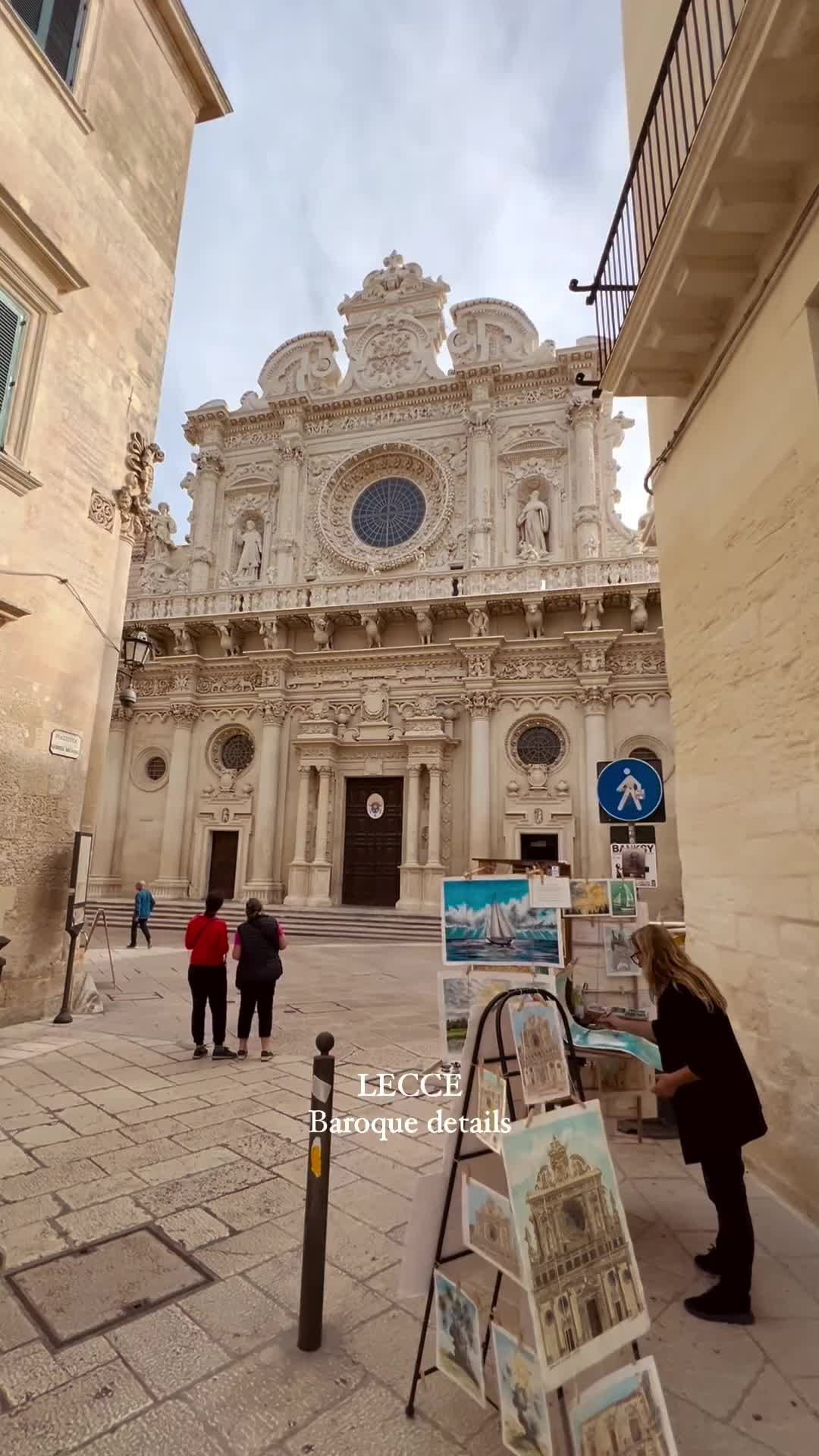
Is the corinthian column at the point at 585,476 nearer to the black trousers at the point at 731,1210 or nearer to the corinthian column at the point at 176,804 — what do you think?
the corinthian column at the point at 176,804

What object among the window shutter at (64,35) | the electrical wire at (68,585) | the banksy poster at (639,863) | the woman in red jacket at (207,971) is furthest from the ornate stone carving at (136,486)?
the banksy poster at (639,863)

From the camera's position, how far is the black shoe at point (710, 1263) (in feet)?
9.66

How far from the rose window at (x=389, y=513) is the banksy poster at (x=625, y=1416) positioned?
22.5 m

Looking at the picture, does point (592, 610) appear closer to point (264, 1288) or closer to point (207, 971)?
point (207, 971)

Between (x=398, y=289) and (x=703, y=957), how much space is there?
27.1 m

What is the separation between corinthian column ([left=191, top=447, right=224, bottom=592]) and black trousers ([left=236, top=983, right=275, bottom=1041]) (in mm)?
19072

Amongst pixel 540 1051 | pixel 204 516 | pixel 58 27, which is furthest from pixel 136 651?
pixel 204 516

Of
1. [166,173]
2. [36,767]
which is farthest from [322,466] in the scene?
[36,767]

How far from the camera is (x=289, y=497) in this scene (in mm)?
23672

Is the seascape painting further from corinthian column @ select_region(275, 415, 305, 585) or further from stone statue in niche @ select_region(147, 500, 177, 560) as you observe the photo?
stone statue in niche @ select_region(147, 500, 177, 560)

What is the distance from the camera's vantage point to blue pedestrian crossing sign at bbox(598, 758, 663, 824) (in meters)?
5.75

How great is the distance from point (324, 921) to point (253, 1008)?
38.3 feet

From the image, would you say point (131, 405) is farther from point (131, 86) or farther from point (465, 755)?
point (465, 755)

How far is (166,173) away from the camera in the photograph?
34.4 feet
